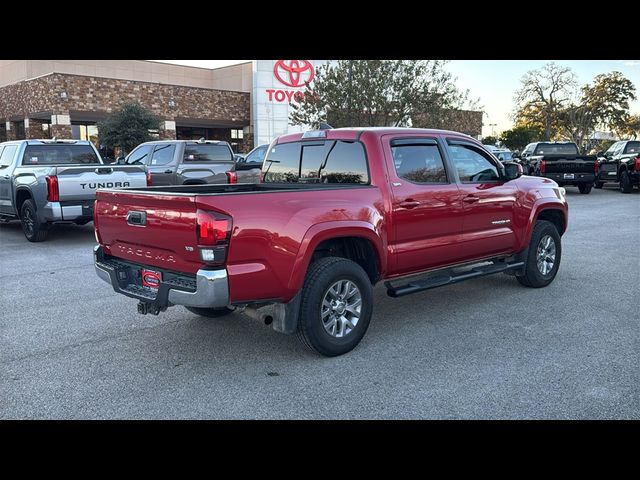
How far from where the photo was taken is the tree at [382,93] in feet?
78.8

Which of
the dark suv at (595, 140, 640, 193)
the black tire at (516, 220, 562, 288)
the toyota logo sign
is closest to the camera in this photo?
the black tire at (516, 220, 562, 288)

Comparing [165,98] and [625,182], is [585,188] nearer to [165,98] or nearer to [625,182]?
[625,182]

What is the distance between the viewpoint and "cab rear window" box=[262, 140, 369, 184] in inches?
216

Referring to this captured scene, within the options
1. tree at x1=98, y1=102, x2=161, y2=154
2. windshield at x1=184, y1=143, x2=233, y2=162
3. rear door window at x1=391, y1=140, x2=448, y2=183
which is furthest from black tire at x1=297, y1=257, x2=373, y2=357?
tree at x1=98, y1=102, x2=161, y2=154

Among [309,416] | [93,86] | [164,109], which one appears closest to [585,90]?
[164,109]

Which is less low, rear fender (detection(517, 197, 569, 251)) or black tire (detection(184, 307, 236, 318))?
rear fender (detection(517, 197, 569, 251))

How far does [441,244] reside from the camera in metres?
5.82

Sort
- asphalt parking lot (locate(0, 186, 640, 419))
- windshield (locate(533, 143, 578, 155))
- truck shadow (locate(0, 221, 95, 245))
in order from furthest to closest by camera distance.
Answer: windshield (locate(533, 143, 578, 155)) < truck shadow (locate(0, 221, 95, 245)) < asphalt parking lot (locate(0, 186, 640, 419))

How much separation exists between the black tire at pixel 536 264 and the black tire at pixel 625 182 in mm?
15836

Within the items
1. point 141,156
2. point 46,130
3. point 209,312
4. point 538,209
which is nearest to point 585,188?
point 141,156

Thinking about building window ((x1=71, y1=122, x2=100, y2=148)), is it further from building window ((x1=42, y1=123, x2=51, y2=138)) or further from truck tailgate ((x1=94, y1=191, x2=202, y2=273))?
truck tailgate ((x1=94, y1=191, x2=202, y2=273))

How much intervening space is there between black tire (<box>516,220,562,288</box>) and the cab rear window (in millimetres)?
2732

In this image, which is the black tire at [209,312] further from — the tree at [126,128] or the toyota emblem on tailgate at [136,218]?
the tree at [126,128]

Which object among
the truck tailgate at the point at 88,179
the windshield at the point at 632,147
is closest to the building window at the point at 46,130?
the truck tailgate at the point at 88,179
